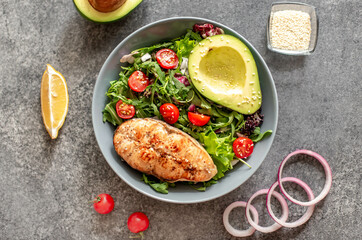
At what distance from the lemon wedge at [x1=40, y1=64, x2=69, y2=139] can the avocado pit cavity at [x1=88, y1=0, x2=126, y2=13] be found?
0.71m

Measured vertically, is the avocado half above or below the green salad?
above

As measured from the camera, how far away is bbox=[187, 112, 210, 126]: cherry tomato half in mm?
3012

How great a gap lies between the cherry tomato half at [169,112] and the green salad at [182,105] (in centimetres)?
6

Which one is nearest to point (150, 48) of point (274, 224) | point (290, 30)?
point (290, 30)

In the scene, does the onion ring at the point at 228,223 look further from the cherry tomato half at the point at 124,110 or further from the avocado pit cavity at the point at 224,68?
the cherry tomato half at the point at 124,110

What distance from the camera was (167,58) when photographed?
310 centimetres

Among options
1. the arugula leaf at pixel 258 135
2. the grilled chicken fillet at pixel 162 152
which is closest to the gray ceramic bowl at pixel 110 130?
the arugula leaf at pixel 258 135

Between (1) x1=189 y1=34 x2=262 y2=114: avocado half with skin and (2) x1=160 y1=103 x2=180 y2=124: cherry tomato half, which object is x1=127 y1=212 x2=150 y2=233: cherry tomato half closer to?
(2) x1=160 y1=103 x2=180 y2=124: cherry tomato half

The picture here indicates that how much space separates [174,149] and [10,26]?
6.70 feet

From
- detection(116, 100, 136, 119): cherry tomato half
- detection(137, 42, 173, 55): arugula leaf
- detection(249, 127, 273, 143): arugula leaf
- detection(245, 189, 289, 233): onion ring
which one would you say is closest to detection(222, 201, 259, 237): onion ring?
detection(245, 189, 289, 233): onion ring

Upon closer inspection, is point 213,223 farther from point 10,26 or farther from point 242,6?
point 10,26

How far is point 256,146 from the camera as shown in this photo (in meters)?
3.10

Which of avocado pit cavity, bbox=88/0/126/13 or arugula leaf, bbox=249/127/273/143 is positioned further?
arugula leaf, bbox=249/127/273/143

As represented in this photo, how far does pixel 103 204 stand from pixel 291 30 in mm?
2411
